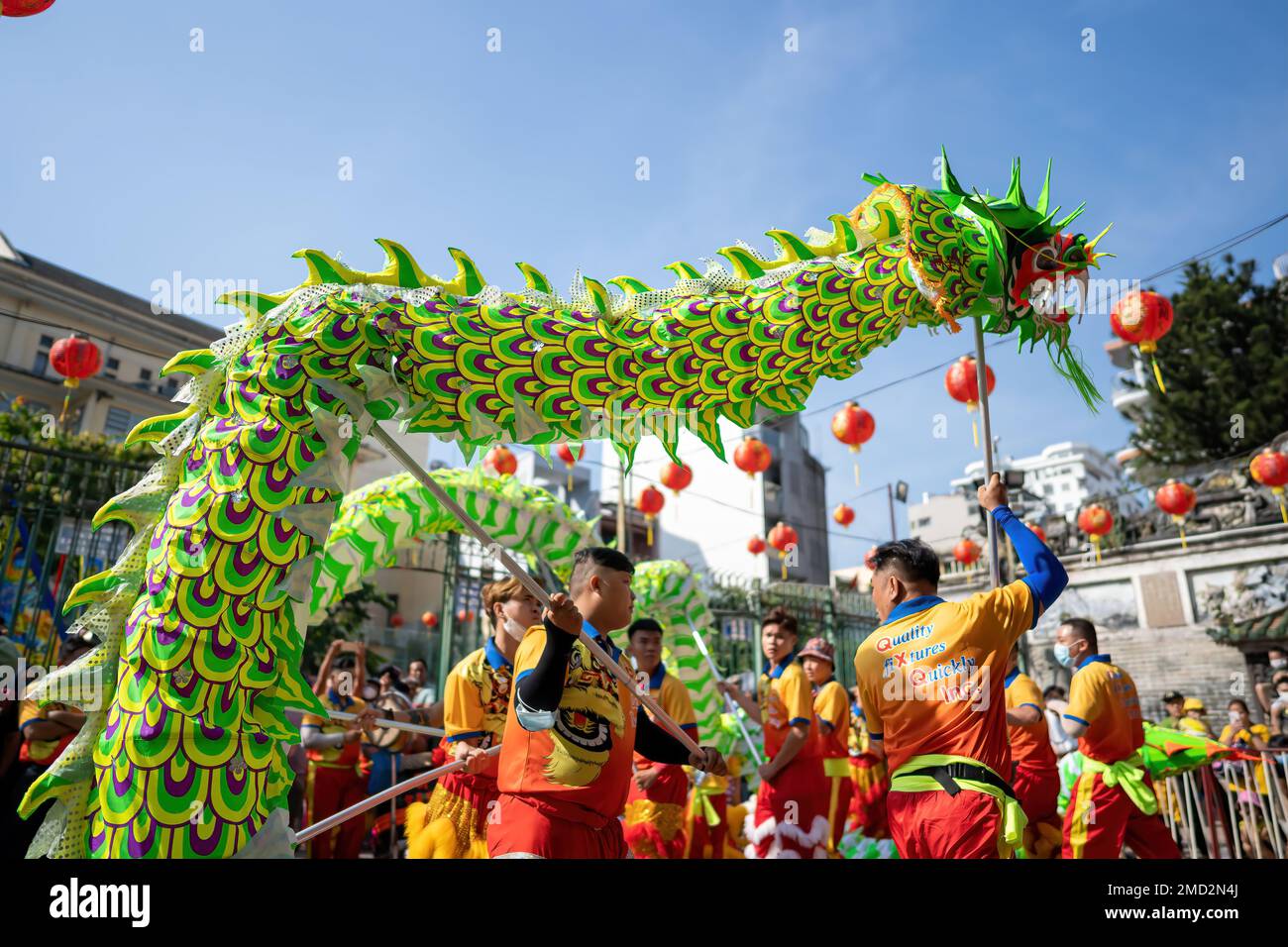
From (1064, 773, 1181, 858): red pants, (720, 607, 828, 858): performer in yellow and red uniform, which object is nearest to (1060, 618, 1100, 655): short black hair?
(1064, 773, 1181, 858): red pants

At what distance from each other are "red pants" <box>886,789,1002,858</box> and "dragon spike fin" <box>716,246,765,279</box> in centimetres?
184

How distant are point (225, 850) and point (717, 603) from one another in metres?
10.7

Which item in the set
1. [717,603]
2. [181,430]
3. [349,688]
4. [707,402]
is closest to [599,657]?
[707,402]

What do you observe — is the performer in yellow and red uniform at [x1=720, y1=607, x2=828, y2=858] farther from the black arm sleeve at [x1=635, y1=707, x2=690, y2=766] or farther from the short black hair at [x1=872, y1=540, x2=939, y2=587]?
the short black hair at [x1=872, y1=540, x2=939, y2=587]

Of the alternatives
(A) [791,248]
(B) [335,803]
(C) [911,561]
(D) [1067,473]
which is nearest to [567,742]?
(C) [911,561]

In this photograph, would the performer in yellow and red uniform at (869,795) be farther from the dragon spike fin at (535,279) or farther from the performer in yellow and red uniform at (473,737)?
the dragon spike fin at (535,279)

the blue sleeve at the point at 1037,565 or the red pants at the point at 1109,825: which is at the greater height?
A: the blue sleeve at the point at 1037,565

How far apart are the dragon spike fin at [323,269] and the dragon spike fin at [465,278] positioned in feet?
1.08

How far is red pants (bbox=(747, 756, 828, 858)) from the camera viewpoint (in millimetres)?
4820

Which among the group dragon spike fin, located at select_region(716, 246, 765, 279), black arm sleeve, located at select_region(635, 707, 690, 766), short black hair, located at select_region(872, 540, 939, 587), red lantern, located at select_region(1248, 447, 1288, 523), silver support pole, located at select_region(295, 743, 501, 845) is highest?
red lantern, located at select_region(1248, 447, 1288, 523)

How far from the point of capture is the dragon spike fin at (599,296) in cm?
293

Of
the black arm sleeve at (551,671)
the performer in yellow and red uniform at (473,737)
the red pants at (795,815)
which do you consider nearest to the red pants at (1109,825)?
the red pants at (795,815)

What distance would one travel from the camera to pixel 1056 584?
2760mm

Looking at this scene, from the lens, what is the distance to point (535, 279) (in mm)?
3053
